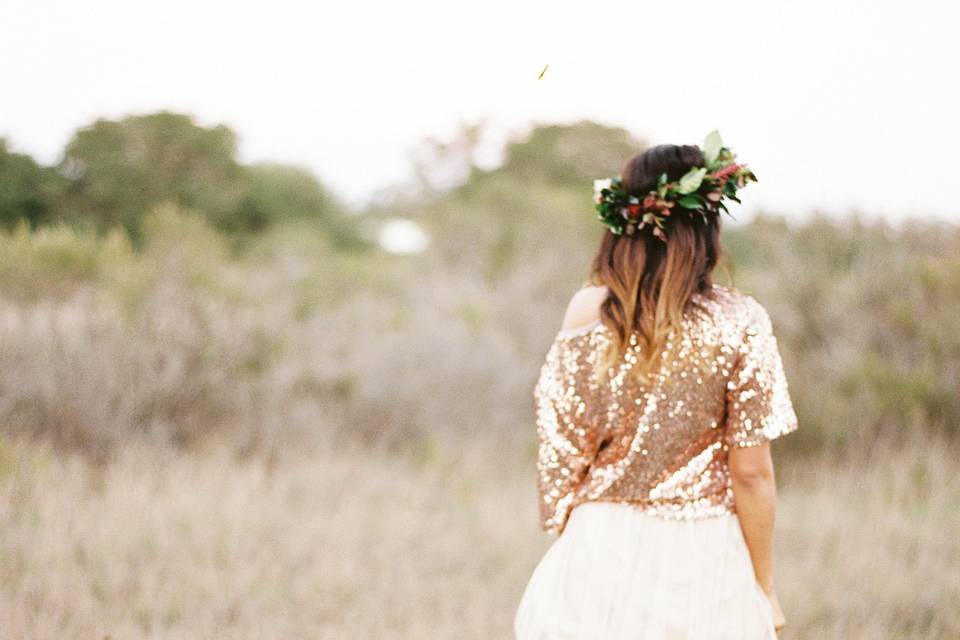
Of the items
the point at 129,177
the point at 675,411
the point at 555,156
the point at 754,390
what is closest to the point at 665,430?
the point at 675,411

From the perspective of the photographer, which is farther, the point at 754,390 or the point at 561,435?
the point at 561,435

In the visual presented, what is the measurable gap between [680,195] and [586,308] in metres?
0.35

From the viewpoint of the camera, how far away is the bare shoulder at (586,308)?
76.2 inches

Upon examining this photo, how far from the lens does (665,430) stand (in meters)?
1.84

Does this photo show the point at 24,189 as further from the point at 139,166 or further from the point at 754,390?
the point at 754,390

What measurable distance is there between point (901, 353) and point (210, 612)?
5.96 metres

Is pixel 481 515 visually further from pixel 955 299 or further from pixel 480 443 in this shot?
pixel 955 299

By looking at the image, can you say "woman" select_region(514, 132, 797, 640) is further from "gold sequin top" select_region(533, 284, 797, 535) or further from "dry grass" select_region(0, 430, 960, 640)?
"dry grass" select_region(0, 430, 960, 640)

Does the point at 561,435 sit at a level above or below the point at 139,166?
below

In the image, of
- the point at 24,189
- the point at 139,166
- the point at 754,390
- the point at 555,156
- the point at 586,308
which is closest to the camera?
the point at 754,390

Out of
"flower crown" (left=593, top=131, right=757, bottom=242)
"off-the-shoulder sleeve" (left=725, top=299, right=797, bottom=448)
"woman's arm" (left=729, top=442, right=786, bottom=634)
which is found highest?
"flower crown" (left=593, top=131, right=757, bottom=242)

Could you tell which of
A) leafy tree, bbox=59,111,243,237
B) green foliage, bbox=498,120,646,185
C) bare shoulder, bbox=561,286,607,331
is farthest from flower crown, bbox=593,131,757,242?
green foliage, bbox=498,120,646,185

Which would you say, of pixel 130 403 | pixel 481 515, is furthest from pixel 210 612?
pixel 130 403

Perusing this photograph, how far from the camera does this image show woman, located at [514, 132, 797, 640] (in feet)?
6.00
